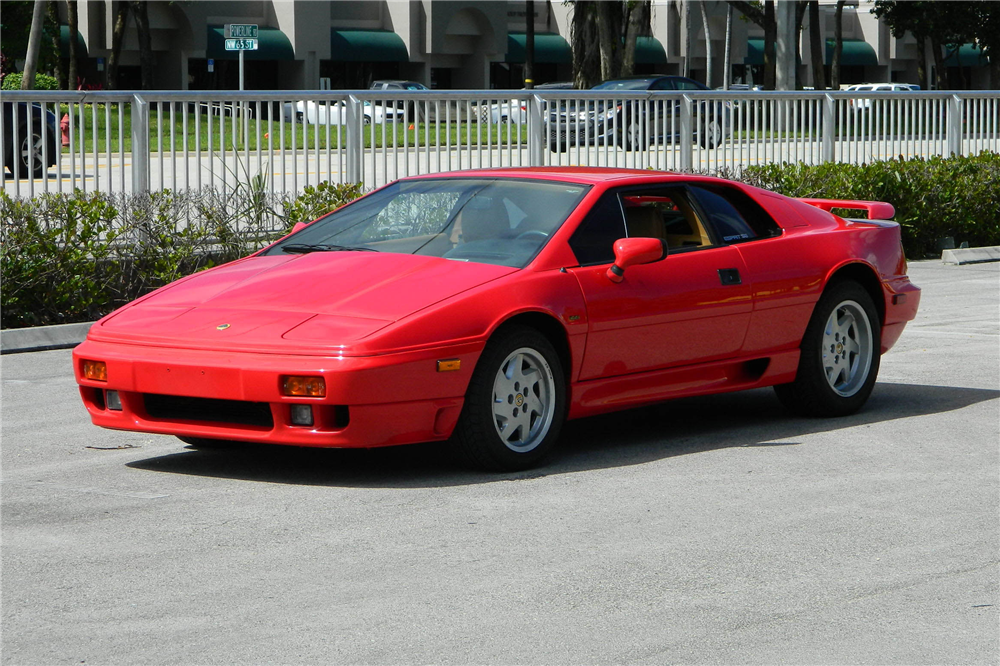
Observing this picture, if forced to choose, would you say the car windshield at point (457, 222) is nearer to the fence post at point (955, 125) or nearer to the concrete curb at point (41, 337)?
the concrete curb at point (41, 337)

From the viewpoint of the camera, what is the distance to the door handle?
749 cm

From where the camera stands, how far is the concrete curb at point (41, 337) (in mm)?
10609

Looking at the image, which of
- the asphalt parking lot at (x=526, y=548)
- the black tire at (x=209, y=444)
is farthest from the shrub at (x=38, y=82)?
the black tire at (x=209, y=444)

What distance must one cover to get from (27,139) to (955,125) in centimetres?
1263

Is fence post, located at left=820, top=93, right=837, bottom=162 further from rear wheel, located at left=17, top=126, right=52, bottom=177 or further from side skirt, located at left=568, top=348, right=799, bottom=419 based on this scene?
side skirt, located at left=568, top=348, right=799, bottom=419

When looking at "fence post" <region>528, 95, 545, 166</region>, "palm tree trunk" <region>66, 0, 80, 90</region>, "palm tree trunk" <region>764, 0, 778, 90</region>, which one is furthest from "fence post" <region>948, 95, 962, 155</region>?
"palm tree trunk" <region>66, 0, 80, 90</region>

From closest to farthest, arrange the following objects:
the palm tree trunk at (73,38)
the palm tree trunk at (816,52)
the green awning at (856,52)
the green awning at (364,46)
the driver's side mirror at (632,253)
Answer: the driver's side mirror at (632,253) < the palm tree trunk at (816,52) < the palm tree trunk at (73,38) < the green awning at (364,46) < the green awning at (856,52)

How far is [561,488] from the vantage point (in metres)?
6.32

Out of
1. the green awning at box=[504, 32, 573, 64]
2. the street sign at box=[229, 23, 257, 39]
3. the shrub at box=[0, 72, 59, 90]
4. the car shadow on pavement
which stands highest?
the green awning at box=[504, 32, 573, 64]

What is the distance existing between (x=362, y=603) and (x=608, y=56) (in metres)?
40.7

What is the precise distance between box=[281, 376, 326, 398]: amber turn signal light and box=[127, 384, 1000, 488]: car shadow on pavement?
51 centimetres

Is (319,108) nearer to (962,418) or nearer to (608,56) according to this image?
(962,418)

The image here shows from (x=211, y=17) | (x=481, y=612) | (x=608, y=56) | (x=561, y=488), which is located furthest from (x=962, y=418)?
(x=211, y=17)

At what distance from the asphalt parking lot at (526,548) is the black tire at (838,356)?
0.50ft
